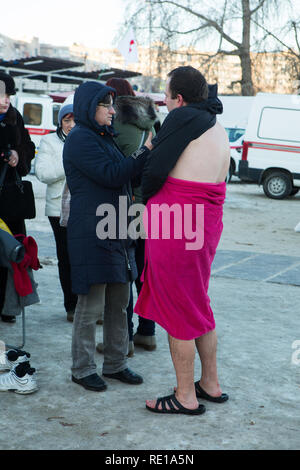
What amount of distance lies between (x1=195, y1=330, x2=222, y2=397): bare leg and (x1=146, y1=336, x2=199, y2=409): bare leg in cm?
17

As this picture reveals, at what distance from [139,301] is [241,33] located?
2624cm

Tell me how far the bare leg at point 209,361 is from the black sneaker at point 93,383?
0.57 m

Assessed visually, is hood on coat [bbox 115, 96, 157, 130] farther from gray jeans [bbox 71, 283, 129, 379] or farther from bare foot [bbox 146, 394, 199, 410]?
bare foot [bbox 146, 394, 199, 410]

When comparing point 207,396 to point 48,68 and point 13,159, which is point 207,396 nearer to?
point 13,159

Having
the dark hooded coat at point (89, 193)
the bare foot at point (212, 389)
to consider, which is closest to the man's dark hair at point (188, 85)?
the dark hooded coat at point (89, 193)

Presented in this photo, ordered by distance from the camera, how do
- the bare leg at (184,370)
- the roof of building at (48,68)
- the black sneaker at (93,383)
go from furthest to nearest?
the roof of building at (48,68) → the black sneaker at (93,383) → the bare leg at (184,370)

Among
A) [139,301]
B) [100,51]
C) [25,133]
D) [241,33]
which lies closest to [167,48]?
[241,33]

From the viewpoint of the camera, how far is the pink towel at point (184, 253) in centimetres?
332

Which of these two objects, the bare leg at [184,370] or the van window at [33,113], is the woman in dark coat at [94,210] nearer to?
the bare leg at [184,370]

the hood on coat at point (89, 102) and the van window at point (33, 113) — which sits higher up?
the hood on coat at point (89, 102)

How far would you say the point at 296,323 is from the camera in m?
5.24

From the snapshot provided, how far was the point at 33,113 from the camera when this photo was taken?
64.8 ft

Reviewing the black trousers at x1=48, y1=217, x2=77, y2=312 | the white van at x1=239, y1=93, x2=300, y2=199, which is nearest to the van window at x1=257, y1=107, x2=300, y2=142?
the white van at x1=239, y1=93, x2=300, y2=199
